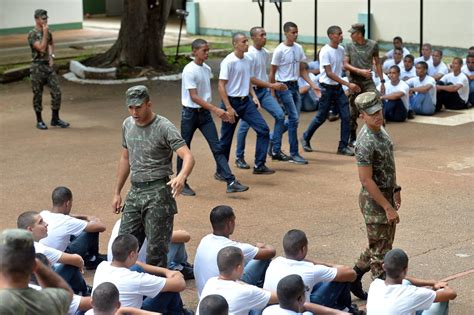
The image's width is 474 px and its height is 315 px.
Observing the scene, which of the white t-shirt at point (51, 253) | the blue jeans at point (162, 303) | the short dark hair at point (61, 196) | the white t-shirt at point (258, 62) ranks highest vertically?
the white t-shirt at point (258, 62)

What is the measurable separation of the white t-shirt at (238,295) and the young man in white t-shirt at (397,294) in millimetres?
776

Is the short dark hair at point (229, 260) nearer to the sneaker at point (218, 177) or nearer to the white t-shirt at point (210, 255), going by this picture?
the white t-shirt at point (210, 255)

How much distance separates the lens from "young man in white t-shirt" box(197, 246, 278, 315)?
6996 millimetres

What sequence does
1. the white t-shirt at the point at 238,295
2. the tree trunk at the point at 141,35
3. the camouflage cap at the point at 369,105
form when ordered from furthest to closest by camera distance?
the tree trunk at the point at 141,35 < the camouflage cap at the point at 369,105 < the white t-shirt at the point at 238,295

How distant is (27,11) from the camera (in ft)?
95.1

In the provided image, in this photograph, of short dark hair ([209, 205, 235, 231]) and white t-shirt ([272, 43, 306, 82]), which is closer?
short dark hair ([209, 205, 235, 231])

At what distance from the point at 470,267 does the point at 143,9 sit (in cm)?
1304

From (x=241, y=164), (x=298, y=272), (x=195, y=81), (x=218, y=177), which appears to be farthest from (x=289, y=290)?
(x=241, y=164)

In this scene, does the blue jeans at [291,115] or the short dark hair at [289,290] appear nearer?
the short dark hair at [289,290]

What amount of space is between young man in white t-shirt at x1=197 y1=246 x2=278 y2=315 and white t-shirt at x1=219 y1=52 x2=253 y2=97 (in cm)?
574

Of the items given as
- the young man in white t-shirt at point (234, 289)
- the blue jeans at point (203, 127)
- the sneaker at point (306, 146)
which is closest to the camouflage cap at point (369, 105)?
the young man in white t-shirt at point (234, 289)

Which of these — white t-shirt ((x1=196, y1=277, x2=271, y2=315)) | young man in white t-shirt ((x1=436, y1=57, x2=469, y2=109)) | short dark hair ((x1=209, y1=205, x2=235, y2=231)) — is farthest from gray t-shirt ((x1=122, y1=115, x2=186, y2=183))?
young man in white t-shirt ((x1=436, y1=57, x2=469, y2=109))

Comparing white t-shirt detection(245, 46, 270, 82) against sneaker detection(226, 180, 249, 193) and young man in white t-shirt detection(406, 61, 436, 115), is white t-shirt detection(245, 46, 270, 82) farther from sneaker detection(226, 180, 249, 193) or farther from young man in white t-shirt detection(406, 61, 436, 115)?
young man in white t-shirt detection(406, 61, 436, 115)

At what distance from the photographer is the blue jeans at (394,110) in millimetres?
16297
